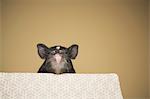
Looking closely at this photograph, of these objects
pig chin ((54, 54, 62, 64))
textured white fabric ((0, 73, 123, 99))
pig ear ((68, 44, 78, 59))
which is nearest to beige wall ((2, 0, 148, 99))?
pig ear ((68, 44, 78, 59))

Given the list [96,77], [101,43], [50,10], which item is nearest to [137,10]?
[101,43]

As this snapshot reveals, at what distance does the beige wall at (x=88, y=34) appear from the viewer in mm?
2270

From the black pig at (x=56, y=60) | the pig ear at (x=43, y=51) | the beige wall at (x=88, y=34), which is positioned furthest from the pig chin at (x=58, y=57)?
the beige wall at (x=88, y=34)

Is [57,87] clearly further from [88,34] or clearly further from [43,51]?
[88,34]

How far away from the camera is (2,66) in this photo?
7.44 feet

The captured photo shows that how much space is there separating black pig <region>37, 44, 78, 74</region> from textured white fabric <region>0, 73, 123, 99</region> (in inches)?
5.3

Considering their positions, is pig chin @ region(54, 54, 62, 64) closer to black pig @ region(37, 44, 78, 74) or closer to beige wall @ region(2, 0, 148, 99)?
black pig @ region(37, 44, 78, 74)

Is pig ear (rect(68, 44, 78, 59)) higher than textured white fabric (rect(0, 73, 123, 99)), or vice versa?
pig ear (rect(68, 44, 78, 59))

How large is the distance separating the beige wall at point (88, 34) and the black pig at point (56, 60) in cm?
33

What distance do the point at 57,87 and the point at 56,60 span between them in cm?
30

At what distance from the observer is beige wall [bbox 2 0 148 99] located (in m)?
2.27

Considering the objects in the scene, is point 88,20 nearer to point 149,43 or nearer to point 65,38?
point 65,38

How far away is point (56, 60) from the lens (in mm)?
1779

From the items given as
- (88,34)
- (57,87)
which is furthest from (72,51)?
(57,87)
